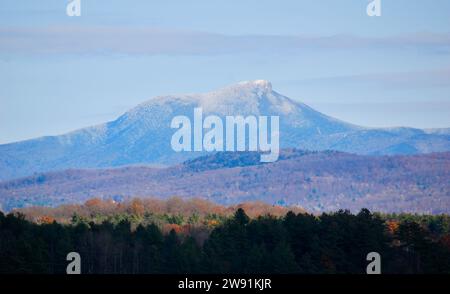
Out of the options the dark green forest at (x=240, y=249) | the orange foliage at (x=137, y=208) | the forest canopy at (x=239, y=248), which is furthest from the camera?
the orange foliage at (x=137, y=208)

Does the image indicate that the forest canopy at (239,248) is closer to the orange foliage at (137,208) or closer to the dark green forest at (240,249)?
the dark green forest at (240,249)

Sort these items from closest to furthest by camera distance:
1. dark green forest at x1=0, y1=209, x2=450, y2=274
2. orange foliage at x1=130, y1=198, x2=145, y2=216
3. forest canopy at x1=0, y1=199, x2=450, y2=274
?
forest canopy at x1=0, y1=199, x2=450, y2=274, dark green forest at x1=0, y1=209, x2=450, y2=274, orange foliage at x1=130, y1=198, x2=145, y2=216

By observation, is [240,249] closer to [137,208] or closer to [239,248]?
[239,248]

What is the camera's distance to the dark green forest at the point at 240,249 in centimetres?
7806

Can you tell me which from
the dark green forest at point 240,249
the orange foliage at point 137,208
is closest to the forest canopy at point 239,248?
the dark green forest at point 240,249

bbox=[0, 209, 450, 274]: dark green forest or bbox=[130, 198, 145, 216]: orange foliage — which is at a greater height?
bbox=[130, 198, 145, 216]: orange foliage

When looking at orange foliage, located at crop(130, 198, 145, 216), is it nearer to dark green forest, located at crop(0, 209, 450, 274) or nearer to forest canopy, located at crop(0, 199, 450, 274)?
forest canopy, located at crop(0, 199, 450, 274)

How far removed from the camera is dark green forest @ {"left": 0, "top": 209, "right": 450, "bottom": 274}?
7806cm

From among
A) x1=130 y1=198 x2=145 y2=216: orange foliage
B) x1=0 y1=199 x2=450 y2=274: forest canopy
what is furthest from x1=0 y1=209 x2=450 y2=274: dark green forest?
x1=130 y1=198 x2=145 y2=216: orange foliage

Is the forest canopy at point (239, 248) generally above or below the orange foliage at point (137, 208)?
below

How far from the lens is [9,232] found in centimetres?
8544

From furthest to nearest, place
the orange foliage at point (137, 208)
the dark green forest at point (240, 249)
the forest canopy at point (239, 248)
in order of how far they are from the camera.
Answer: the orange foliage at point (137, 208) → the dark green forest at point (240, 249) → the forest canopy at point (239, 248)

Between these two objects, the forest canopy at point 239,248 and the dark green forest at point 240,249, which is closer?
the forest canopy at point 239,248
